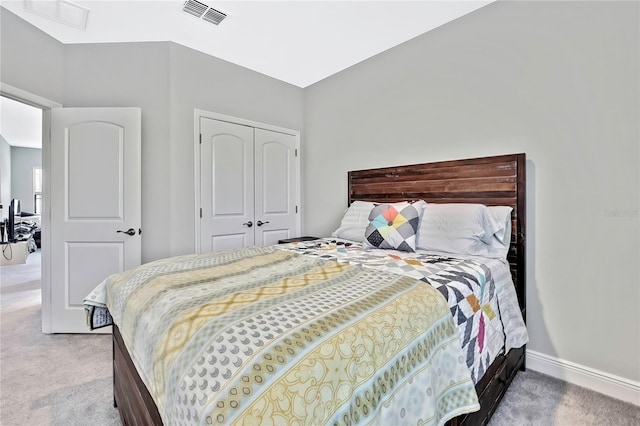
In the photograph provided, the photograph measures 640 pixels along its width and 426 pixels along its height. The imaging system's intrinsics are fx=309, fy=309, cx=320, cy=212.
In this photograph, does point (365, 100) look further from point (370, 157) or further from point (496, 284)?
point (496, 284)

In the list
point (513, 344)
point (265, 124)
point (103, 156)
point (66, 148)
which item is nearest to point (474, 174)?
point (513, 344)

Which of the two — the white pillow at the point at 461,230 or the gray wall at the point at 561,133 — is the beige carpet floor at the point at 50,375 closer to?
the white pillow at the point at 461,230

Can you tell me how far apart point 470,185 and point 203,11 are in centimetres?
244

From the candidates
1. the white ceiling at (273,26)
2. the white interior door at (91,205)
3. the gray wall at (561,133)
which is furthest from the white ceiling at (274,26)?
the white interior door at (91,205)

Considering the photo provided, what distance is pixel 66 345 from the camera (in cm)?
251


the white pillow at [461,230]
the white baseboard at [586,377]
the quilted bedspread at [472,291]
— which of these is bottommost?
the white baseboard at [586,377]

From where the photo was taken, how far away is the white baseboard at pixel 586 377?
1.76 m

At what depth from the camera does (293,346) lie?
30.1 inches

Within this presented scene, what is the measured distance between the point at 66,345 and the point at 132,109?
2.05m

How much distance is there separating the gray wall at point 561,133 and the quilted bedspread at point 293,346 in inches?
53.1

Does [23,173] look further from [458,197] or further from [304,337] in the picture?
[304,337]

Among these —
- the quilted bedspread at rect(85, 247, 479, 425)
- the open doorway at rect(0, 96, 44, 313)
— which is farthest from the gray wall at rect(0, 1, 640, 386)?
the quilted bedspread at rect(85, 247, 479, 425)

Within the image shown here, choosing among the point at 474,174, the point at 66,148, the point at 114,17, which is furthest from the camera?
the point at 66,148

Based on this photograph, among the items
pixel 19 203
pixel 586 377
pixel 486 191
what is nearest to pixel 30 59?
Answer: pixel 486 191
